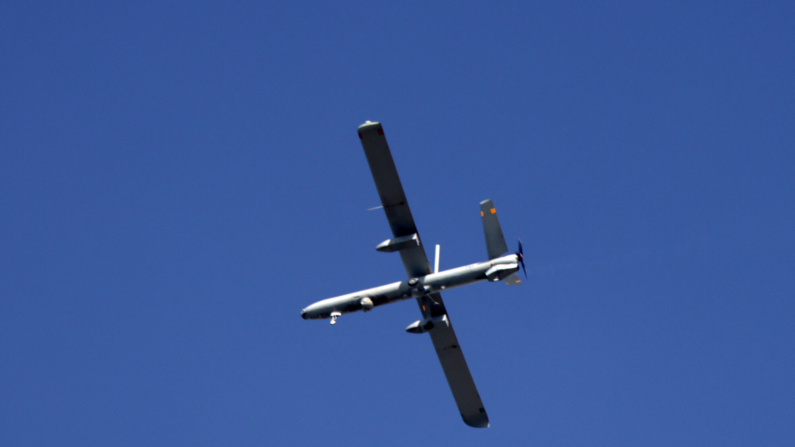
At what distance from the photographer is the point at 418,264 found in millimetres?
38594

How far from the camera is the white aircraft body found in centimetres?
3681

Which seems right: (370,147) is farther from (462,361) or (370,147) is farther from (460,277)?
(462,361)

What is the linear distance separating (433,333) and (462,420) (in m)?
5.23

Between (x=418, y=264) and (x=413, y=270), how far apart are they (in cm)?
39

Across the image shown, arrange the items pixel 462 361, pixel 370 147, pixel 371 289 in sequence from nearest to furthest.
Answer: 1. pixel 370 147
2. pixel 371 289
3. pixel 462 361

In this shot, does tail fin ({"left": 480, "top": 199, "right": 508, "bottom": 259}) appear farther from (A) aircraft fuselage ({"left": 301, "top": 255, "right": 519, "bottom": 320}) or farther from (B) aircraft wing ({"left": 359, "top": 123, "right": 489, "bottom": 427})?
(B) aircraft wing ({"left": 359, "top": 123, "right": 489, "bottom": 427})

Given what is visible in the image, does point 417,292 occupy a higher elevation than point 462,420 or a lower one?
higher

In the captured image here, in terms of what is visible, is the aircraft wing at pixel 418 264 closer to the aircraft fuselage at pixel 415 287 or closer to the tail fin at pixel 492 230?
the aircraft fuselage at pixel 415 287

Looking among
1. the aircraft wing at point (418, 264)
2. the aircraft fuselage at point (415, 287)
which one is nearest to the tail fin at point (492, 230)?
the aircraft fuselage at point (415, 287)

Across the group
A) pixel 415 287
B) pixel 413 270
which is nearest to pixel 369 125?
pixel 413 270

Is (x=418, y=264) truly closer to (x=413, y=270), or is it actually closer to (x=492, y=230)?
(x=413, y=270)

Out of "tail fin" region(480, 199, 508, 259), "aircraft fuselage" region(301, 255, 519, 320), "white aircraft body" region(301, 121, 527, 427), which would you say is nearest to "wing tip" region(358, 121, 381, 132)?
"white aircraft body" region(301, 121, 527, 427)

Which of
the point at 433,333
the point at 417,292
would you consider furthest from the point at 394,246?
the point at 433,333

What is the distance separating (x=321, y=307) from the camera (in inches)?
1564
